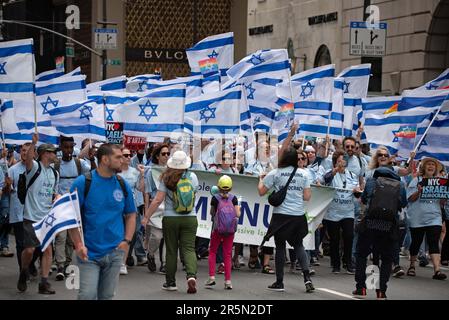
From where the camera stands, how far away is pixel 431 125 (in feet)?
51.8

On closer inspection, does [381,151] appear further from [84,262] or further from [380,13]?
[380,13]

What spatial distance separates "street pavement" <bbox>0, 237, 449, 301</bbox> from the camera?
42.2 feet

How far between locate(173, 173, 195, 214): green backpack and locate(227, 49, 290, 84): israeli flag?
5.53 meters

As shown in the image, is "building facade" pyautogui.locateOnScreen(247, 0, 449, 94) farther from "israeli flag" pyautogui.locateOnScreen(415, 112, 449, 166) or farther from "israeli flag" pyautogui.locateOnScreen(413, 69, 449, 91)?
"israeli flag" pyautogui.locateOnScreen(415, 112, 449, 166)

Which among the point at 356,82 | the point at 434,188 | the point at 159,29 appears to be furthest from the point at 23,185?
the point at 159,29

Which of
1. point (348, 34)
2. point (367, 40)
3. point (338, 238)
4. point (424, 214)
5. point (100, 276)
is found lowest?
point (338, 238)

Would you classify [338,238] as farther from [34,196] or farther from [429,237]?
[34,196]

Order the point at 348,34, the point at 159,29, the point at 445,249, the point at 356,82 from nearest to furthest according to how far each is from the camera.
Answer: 1. the point at 445,249
2. the point at 356,82
3. the point at 348,34
4. the point at 159,29

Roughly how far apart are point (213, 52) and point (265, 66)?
2.73 meters

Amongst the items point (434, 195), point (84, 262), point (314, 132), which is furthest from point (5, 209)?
point (84, 262)

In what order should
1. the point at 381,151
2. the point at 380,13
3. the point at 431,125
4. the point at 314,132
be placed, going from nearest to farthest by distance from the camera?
the point at 381,151, the point at 431,125, the point at 314,132, the point at 380,13

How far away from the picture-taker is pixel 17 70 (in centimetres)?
1480

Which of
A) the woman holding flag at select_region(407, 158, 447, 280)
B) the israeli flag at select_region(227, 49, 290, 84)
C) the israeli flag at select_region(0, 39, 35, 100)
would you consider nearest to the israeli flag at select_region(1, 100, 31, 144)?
the israeli flag at select_region(0, 39, 35, 100)

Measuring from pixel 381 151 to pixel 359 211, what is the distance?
2936 mm
